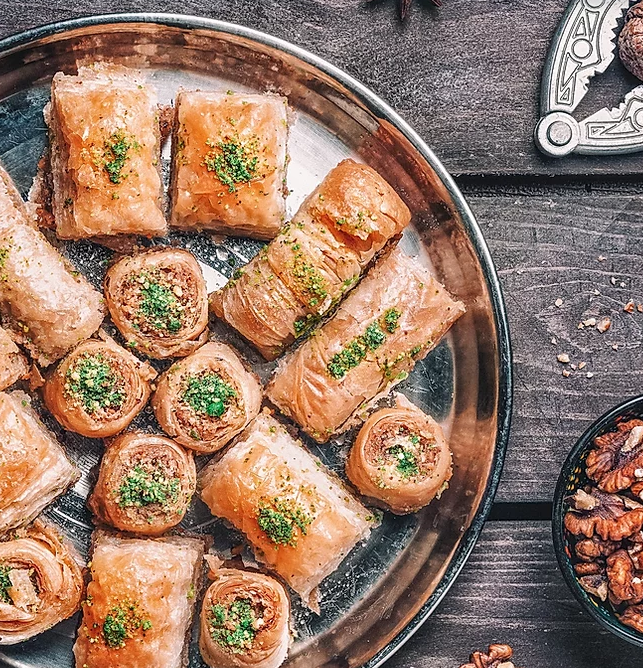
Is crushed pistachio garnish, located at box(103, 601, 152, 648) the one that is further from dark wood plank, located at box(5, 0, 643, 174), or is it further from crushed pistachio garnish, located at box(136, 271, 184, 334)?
dark wood plank, located at box(5, 0, 643, 174)

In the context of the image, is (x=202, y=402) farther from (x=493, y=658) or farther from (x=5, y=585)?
(x=493, y=658)

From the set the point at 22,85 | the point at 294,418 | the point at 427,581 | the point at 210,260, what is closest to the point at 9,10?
the point at 22,85

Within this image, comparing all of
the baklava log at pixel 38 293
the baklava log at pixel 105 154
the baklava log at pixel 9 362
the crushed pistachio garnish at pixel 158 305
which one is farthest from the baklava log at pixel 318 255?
the baklava log at pixel 9 362

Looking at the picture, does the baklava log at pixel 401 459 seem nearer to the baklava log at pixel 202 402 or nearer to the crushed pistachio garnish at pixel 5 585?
the baklava log at pixel 202 402

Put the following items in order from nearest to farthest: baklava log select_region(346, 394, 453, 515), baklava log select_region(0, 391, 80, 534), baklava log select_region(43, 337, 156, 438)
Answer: baklava log select_region(0, 391, 80, 534) < baklava log select_region(43, 337, 156, 438) < baklava log select_region(346, 394, 453, 515)

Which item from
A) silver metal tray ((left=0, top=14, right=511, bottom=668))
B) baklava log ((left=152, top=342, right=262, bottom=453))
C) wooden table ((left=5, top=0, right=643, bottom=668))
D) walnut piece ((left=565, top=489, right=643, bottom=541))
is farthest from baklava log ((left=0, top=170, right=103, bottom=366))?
walnut piece ((left=565, top=489, right=643, bottom=541))

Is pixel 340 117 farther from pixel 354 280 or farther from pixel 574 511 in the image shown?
pixel 574 511
